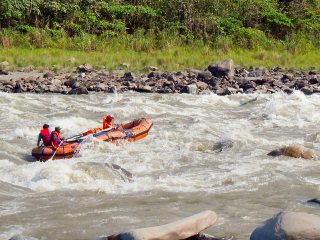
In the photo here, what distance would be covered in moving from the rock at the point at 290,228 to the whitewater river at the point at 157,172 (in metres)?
0.91

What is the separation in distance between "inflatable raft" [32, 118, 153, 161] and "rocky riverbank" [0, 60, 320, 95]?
5559mm

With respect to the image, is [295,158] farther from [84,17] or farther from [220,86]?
[84,17]

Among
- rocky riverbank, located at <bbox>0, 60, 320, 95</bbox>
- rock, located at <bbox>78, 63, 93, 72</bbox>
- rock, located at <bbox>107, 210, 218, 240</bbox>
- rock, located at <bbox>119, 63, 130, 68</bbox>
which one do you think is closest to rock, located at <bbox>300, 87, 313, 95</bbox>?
rocky riverbank, located at <bbox>0, 60, 320, 95</bbox>

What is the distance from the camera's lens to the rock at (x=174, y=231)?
511 centimetres

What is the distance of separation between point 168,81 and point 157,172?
9.42 m

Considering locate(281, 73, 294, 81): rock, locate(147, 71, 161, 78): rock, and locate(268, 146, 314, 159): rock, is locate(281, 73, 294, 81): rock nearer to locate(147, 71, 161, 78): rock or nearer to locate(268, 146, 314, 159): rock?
locate(147, 71, 161, 78): rock

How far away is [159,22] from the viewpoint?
25.8 metres

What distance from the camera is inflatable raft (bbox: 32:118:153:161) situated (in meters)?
10.2

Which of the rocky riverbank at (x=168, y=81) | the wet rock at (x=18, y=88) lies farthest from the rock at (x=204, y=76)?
the wet rock at (x=18, y=88)

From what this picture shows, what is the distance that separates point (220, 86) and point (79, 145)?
841 cm

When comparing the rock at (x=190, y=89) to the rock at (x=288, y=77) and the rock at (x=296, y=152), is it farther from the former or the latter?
the rock at (x=296, y=152)

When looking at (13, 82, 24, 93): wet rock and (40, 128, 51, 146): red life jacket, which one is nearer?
(40, 128, 51, 146): red life jacket

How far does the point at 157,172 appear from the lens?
Answer: 9203 millimetres

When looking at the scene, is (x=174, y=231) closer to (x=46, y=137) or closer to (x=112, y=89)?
(x=46, y=137)
